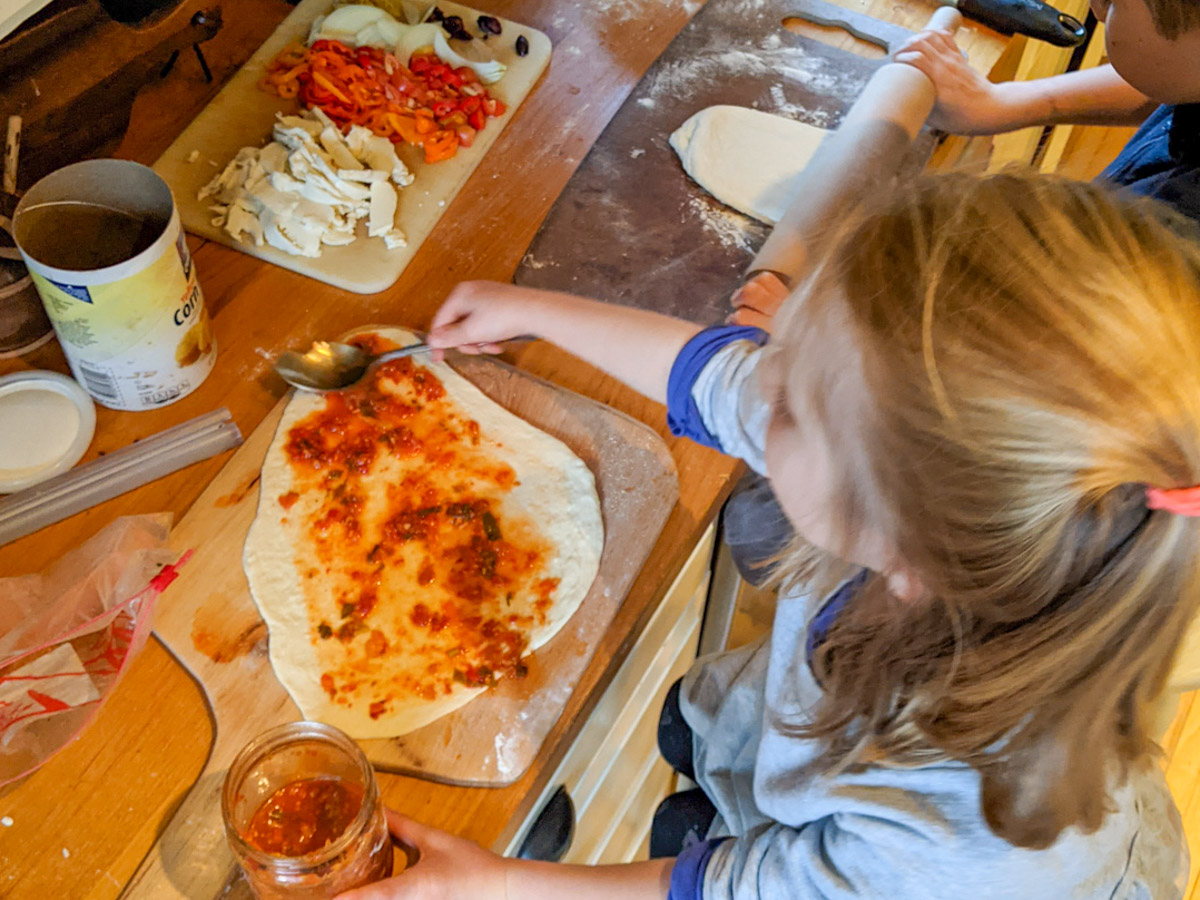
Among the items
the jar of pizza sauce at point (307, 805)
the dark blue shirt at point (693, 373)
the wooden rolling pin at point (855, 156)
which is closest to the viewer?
the jar of pizza sauce at point (307, 805)

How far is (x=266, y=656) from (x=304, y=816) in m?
0.16

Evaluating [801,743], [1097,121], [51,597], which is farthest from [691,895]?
[1097,121]

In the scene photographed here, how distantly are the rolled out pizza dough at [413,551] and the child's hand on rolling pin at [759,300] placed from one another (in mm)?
227

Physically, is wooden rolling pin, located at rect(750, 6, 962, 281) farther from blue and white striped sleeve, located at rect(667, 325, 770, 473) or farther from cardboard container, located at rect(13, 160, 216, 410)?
cardboard container, located at rect(13, 160, 216, 410)

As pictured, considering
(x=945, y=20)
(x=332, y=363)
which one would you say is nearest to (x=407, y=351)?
(x=332, y=363)

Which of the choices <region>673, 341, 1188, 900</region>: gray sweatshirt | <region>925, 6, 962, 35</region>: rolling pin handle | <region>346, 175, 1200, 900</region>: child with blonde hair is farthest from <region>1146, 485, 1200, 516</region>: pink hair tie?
<region>925, 6, 962, 35</region>: rolling pin handle

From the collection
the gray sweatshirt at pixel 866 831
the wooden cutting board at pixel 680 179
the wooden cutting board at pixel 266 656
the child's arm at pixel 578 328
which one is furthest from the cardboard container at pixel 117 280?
the gray sweatshirt at pixel 866 831

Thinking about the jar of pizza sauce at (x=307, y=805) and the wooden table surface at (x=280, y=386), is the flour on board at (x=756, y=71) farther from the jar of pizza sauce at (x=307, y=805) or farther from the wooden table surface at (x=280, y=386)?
the jar of pizza sauce at (x=307, y=805)

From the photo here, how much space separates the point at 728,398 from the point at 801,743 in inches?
11.3

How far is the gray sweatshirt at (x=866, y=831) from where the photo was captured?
59 centimetres

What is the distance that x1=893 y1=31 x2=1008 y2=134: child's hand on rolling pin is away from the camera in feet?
3.72

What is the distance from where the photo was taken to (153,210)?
80 centimetres

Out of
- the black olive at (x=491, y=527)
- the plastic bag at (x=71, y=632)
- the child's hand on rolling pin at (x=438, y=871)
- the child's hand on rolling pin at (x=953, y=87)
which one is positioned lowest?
the plastic bag at (x=71, y=632)

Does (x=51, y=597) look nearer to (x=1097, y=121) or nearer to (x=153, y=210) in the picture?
(x=153, y=210)
